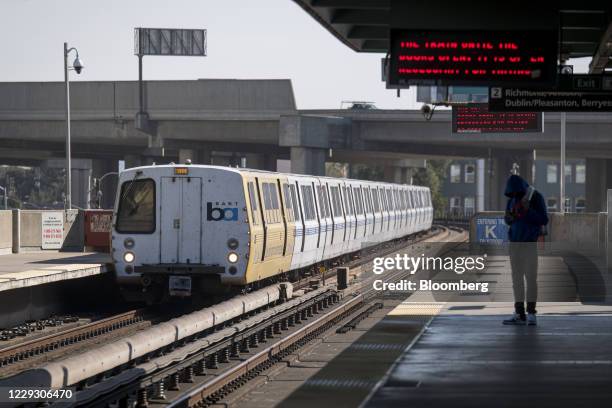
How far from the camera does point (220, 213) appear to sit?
22234mm

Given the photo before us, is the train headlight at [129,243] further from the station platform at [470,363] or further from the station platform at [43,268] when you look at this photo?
the station platform at [470,363]

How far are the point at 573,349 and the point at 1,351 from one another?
7713mm

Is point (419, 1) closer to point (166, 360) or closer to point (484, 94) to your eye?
point (166, 360)

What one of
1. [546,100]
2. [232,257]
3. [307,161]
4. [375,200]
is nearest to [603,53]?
[546,100]

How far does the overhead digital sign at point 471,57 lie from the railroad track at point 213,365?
12.8ft

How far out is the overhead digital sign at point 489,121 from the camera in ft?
129

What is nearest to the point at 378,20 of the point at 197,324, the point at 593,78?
the point at 593,78

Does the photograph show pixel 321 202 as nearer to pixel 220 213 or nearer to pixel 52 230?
pixel 220 213

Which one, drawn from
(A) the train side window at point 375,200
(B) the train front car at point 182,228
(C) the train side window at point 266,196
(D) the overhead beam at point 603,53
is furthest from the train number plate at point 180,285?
(A) the train side window at point 375,200

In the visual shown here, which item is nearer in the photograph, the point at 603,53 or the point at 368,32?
the point at 368,32

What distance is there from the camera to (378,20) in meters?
17.7

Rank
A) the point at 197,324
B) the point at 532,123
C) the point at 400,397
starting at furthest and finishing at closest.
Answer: the point at 532,123 → the point at 197,324 → the point at 400,397

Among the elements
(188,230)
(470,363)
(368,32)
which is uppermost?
(368,32)

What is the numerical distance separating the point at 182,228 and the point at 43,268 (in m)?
4.31
